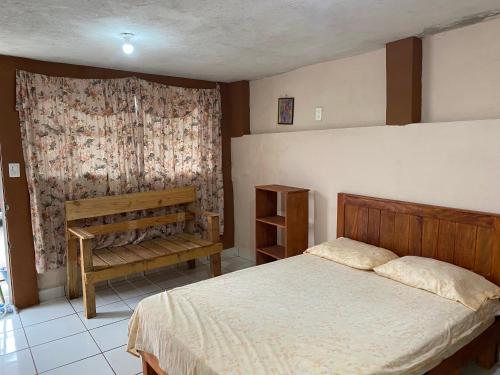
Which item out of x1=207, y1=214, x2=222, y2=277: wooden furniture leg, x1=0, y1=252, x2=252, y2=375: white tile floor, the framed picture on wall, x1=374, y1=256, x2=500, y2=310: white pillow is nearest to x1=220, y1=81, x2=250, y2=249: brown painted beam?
the framed picture on wall

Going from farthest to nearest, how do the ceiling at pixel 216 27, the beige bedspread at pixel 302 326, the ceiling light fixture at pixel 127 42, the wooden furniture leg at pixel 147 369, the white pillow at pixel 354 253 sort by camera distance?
the white pillow at pixel 354 253 < the ceiling light fixture at pixel 127 42 < the wooden furniture leg at pixel 147 369 < the ceiling at pixel 216 27 < the beige bedspread at pixel 302 326

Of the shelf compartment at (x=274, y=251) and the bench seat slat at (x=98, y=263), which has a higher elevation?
the bench seat slat at (x=98, y=263)

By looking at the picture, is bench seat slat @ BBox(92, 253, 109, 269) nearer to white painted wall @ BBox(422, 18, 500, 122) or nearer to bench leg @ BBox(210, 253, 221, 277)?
bench leg @ BBox(210, 253, 221, 277)

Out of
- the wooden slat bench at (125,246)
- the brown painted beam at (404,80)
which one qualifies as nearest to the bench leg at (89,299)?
the wooden slat bench at (125,246)

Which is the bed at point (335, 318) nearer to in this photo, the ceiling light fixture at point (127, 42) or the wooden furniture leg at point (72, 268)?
the wooden furniture leg at point (72, 268)

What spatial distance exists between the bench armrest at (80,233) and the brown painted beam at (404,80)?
260 centimetres

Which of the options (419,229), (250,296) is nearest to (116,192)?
(250,296)

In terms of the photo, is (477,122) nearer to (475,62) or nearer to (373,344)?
(475,62)

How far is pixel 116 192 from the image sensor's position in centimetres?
361

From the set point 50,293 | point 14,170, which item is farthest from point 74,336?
point 14,170

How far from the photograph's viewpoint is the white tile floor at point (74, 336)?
2.36 meters

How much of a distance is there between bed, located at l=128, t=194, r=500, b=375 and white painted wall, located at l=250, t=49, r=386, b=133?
35.1 inches

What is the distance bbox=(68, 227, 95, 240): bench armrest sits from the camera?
2.93 metres

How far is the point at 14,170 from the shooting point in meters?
3.06
